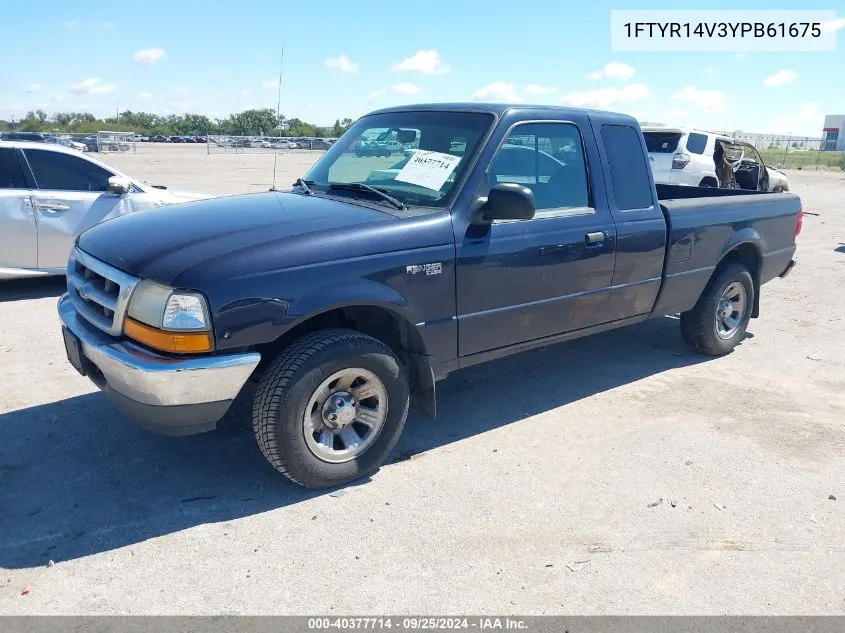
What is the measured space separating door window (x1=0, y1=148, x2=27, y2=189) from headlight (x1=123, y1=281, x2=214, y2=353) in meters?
5.17

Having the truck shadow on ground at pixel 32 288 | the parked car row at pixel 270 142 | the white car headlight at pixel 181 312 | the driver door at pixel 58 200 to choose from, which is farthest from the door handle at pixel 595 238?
the parked car row at pixel 270 142

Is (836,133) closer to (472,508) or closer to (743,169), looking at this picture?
(743,169)

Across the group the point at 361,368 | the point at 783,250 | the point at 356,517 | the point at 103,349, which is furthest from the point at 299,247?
the point at 783,250

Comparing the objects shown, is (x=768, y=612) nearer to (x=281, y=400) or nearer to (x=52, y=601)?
(x=281, y=400)

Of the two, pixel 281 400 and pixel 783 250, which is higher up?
pixel 783 250

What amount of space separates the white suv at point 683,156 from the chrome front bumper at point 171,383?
39.6 ft

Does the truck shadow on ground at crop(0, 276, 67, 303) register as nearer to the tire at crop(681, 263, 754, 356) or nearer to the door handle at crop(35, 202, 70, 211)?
the door handle at crop(35, 202, 70, 211)

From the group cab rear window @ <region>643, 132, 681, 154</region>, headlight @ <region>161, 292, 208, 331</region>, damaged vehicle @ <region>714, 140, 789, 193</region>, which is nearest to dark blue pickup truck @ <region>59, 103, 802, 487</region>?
headlight @ <region>161, 292, 208, 331</region>

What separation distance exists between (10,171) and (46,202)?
473mm

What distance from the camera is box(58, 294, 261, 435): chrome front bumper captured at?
3124mm

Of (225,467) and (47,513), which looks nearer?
(47,513)

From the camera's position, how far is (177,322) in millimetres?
3123

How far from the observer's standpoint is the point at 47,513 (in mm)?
3377

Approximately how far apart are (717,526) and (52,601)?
3.02 metres
